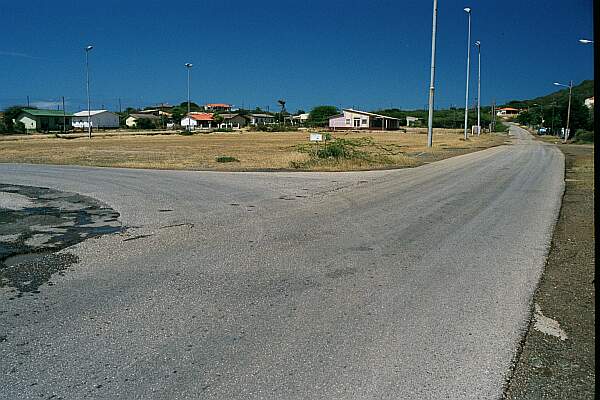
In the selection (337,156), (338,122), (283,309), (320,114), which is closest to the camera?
(283,309)

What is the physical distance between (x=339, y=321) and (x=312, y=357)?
3.07 feet

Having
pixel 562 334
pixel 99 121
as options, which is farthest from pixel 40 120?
pixel 562 334

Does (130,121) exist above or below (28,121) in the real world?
above

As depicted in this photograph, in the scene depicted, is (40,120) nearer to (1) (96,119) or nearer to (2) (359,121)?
(1) (96,119)

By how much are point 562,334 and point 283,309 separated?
256 cm

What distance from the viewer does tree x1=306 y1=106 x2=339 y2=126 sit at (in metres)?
162

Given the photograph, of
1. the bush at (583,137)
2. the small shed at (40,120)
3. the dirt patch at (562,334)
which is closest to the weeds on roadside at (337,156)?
the dirt patch at (562,334)

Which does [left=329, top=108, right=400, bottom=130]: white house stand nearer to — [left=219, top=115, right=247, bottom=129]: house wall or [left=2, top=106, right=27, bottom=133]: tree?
[left=219, top=115, right=247, bottom=129]: house wall

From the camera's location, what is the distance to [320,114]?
17025 cm

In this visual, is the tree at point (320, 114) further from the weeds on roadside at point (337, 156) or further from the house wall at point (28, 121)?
the weeds on roadside at point (337, 156)

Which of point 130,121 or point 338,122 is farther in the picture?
point 130,121

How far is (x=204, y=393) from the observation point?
406 centimetres

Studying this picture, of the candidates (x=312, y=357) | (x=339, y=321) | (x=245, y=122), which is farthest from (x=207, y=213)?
(x=245, y=122)

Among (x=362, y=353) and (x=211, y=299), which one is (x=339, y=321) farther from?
(x=211, y=299)
